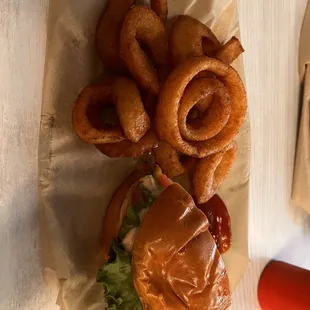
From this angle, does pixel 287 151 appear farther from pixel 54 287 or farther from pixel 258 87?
pixel 54 287

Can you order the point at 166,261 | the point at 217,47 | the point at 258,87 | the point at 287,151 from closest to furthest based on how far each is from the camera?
the point at 166,261 < the point at 217,47 < the point at 258,87 < the point at 287,151

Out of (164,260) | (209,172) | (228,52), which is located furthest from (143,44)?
(164,260)

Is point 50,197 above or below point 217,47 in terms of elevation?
below

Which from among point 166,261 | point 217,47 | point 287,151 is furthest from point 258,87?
point 166,261

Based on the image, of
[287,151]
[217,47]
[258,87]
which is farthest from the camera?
[287,151]

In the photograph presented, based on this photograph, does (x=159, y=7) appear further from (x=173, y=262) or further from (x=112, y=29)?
(x=173, y=262)

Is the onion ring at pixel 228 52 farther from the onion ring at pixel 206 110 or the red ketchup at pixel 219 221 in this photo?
the red ketchup at pixel 219 221

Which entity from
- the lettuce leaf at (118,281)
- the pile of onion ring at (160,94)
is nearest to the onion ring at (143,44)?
the pile of onion ring at (160,94)

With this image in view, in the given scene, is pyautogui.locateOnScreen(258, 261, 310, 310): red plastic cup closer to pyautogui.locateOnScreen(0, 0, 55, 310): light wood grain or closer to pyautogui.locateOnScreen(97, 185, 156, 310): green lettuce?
pyautogui.locateOnScreen(97, 185, 156, 310): green lettuce
